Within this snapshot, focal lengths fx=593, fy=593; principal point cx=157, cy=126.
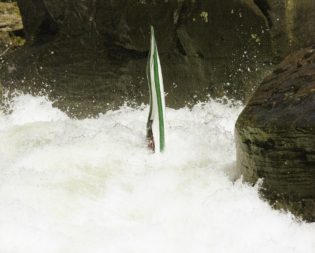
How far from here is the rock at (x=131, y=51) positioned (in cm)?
462

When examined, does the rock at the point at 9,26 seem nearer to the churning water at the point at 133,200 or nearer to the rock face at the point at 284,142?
the churning water at the point at 133,200

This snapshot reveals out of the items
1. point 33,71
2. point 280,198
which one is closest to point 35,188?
point 280,198

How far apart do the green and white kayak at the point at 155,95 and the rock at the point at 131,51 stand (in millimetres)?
1708

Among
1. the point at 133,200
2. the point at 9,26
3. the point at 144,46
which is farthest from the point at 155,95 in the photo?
the point at 9,26

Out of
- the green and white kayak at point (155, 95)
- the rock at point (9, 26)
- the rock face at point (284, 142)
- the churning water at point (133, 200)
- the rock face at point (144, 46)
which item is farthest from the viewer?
the rock at point (9, 26)

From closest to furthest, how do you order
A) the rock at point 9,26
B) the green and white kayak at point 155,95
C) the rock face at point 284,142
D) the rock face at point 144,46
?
the rock face at point 284,142 < the green and white kayak at point 155,95 < the rock face at point 144,46 < the rock at point 9,26

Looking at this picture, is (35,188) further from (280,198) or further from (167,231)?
(280,198)

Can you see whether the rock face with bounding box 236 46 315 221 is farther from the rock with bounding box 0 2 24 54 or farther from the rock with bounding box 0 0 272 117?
the rock with bounding box 0 2 24 54

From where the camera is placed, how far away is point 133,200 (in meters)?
2.65

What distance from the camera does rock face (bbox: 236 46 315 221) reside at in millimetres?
2432

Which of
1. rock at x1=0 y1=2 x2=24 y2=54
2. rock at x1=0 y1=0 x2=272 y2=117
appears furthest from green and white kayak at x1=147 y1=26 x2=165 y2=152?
rock at x1=0 y1=2 x2=24 y2=54

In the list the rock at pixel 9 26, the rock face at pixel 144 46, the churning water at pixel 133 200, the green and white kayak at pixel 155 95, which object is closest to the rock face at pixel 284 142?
the churning water at pixel 133 200

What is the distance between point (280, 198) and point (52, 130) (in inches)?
77.6

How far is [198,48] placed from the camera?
15.4 feet
